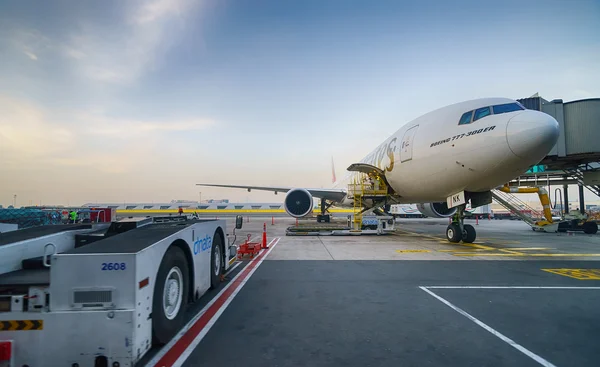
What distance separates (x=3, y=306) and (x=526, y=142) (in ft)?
33.5

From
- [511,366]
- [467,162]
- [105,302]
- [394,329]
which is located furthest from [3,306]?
[467,162]

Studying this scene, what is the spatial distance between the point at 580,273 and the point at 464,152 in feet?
13.3

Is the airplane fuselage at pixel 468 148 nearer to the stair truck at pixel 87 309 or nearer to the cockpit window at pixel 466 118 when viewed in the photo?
the cockpit window at pixel 466 118

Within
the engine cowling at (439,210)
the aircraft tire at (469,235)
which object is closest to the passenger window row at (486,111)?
the aircraft tire at (469,235)

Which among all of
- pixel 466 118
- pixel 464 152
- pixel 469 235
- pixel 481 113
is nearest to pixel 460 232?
pixel 469 235

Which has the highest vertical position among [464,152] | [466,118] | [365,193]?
[466,118]

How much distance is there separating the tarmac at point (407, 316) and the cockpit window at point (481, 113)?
14.5ft

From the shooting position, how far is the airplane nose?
754cm

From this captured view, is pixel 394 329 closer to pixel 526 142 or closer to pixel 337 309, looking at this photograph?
pixel 337 309

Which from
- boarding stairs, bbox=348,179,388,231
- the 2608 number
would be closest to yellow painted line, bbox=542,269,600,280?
boarding stairs, bbox=348,179,388,231

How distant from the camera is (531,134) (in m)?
7.61

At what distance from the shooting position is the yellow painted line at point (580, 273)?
655 centimetres

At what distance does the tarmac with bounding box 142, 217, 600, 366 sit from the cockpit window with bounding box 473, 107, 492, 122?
443 centimetres

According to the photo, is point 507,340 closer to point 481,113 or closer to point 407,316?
point 407,316
